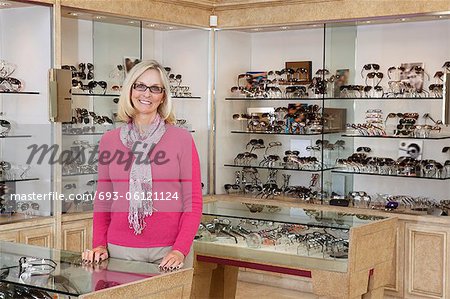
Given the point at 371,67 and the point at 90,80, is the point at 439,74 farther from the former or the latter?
the point at 90,80

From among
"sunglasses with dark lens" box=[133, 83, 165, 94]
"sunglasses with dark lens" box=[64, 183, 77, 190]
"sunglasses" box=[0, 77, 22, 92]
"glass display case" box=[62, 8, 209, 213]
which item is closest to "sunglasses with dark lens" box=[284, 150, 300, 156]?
"glass display case" box=[62, 8, 209, 213]

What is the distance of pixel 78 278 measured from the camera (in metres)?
2.96

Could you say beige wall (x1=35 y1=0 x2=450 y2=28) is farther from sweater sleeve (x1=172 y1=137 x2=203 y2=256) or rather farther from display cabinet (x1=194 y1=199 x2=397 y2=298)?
sweater sleeve (x1=172 y1=137 x2=203 y2=256)

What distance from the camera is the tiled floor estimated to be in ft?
22.5

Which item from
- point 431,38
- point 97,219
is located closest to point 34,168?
point 97,219

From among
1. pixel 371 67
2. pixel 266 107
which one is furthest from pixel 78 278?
pixel 266 107

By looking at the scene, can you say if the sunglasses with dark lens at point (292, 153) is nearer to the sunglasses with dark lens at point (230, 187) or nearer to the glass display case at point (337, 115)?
the glass display case at point (337, 115)

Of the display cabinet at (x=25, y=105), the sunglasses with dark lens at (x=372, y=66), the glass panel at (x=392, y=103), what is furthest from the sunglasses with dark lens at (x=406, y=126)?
the display cabinet at (x=25, y=105)

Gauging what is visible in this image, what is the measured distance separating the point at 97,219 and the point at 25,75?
114 inches

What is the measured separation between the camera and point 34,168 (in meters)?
6.10

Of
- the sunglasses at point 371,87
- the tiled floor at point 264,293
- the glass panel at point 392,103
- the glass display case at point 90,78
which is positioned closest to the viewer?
the glass display case at point 90,78

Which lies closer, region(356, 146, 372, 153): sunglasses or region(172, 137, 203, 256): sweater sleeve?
region(172, 137, 203, 256): sweater sleeve

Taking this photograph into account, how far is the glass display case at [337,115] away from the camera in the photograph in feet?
22.3

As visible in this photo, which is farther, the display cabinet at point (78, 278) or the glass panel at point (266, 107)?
the glass panel at point (266, 107)
